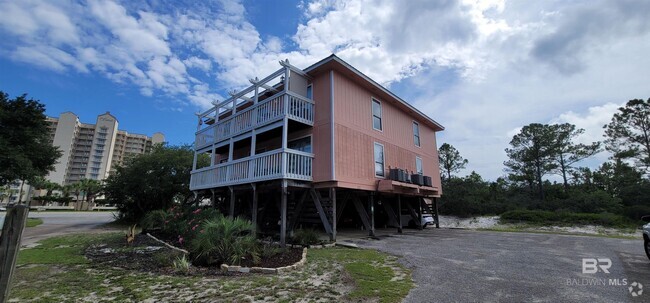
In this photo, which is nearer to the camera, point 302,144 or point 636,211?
point 302,144

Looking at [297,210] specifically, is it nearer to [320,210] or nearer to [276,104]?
[320,210]

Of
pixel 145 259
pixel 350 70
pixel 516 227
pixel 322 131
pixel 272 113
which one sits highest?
pixel 350 70

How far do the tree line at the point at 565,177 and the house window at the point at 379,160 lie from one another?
62.4 feet

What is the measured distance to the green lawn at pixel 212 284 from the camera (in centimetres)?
412

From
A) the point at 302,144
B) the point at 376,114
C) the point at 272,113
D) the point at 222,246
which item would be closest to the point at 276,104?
the point at 272,113

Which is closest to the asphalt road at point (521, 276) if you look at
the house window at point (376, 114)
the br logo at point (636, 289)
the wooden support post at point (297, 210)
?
the br logo at point (636, 289)

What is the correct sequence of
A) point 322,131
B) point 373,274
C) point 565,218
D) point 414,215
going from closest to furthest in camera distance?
point 373,274
point 322,131
point 414,215
point 565,218

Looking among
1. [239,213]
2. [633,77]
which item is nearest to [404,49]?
[633,77]

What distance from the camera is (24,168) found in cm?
1897

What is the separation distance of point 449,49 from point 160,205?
20.6m

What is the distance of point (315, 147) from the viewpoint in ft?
37.8

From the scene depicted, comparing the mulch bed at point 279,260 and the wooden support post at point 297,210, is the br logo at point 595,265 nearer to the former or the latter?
the mulch bed at point 279,260

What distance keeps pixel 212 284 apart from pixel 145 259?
342 centimetres

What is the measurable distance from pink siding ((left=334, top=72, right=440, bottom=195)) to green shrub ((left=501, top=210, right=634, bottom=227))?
13.7 meters
